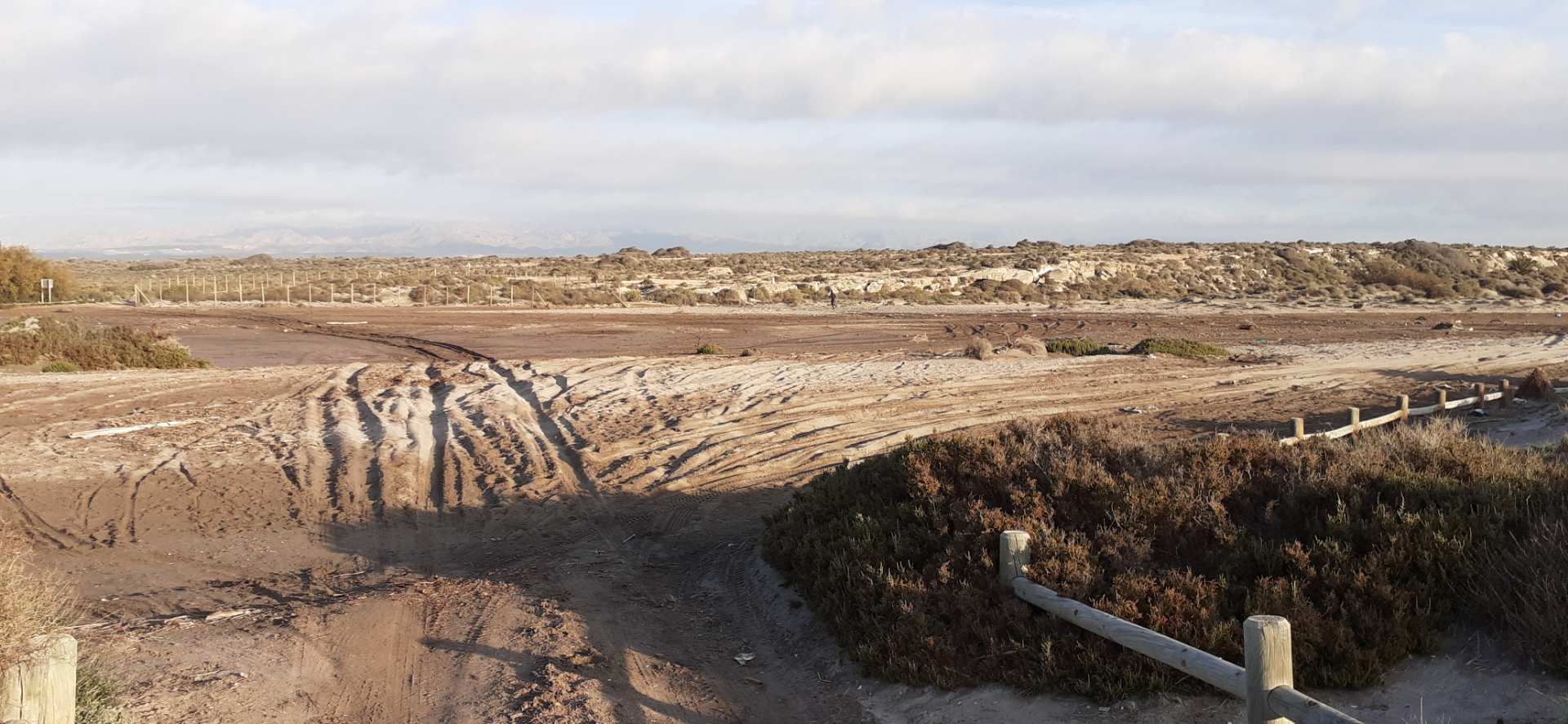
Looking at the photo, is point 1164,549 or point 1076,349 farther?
point 1076,349

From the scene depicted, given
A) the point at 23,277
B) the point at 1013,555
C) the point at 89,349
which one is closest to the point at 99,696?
the point at 1013,555

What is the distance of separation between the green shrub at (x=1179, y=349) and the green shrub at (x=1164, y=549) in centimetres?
1922

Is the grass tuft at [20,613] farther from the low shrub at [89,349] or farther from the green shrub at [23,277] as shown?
the green shrub at [23,277]

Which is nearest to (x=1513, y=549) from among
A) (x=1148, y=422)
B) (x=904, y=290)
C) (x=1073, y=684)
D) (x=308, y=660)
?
(x=1073, y=684)

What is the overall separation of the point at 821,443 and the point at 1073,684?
9.50 metres

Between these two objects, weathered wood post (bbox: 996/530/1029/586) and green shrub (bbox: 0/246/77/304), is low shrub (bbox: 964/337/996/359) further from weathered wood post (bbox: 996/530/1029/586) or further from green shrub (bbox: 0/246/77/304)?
green shrub (bbox: 0/246/77/304)

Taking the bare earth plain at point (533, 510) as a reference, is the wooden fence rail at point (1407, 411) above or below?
above

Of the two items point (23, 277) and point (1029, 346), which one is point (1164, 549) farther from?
point (23, 277)

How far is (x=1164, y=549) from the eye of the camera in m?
7.29

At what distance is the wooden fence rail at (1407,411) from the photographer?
13102 mm

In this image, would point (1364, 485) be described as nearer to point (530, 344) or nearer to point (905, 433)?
point (905, 433)

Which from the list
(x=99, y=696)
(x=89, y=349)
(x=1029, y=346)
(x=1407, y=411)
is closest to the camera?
(x=99, y=696)

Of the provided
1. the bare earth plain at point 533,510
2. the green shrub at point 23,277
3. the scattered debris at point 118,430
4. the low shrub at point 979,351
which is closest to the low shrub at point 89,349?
the bare earth plain at point 533,510

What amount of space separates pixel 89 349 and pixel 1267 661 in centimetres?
2663
